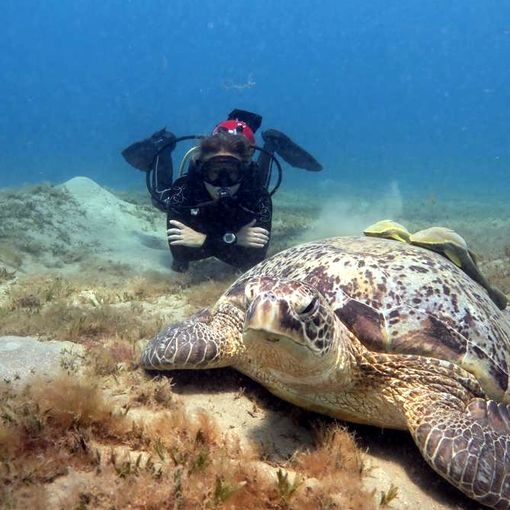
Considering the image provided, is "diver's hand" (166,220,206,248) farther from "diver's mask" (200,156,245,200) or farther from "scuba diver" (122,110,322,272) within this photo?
"diver's mask" (200,156,245,200)

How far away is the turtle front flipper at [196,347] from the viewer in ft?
10.6

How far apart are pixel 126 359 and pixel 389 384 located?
82.7 inches

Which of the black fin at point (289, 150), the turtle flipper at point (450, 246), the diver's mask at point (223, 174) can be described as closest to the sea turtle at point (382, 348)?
the turtle flipper at point (450, 246)

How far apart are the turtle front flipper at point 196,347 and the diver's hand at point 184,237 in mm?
3366

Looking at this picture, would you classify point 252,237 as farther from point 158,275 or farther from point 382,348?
point 382,348

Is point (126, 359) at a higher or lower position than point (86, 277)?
lower

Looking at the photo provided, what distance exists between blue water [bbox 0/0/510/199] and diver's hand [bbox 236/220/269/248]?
152m

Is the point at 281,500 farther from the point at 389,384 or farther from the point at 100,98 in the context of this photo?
the point at 100,98

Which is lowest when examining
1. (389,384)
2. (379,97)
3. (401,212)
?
(389,384)

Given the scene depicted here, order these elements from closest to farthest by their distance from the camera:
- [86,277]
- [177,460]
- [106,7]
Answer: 1. [177,460]
2. [86,277]
3. [106,7]

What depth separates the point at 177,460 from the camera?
2336 millimetres

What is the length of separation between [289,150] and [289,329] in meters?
9.34

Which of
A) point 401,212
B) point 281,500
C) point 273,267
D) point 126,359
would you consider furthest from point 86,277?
point 401,212

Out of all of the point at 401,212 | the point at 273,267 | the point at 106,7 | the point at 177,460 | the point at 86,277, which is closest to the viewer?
the point at 177,460
